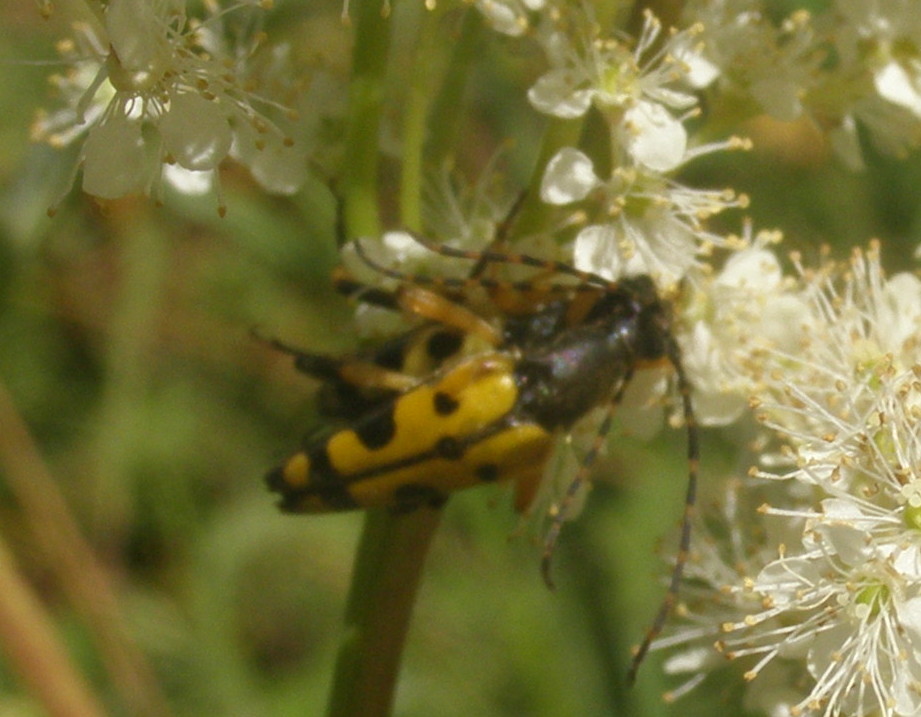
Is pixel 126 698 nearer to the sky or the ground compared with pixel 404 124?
nearer to the ground

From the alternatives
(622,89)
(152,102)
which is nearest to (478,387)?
(622,89)

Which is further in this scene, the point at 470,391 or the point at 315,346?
the point at 315,346

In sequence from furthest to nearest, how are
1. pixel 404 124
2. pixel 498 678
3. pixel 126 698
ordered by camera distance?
pixel 498 678
pixel 126 698
pixel 404 124

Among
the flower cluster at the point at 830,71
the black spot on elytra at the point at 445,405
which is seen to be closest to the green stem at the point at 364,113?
the black spot on elytra at the point at 445,405

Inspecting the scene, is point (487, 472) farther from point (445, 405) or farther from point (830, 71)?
point (830, 71)

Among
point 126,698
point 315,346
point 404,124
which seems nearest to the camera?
point 404,124

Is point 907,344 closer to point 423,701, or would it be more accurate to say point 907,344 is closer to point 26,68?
point 423,701

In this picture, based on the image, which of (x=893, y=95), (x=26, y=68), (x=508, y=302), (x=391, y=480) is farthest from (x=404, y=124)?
(x=26, y=68)
